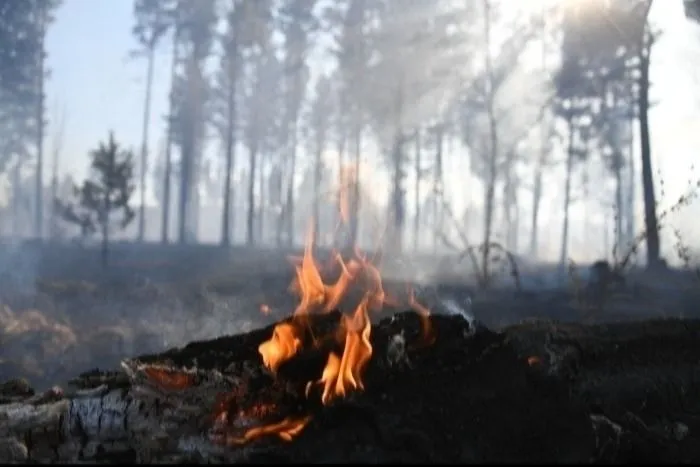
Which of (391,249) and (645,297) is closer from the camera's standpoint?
(645,297)

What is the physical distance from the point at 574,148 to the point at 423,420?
27097 millimetres

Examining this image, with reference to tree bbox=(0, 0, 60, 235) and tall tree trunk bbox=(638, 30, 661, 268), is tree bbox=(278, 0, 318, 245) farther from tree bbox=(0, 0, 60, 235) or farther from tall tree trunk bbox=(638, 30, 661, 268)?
tall tree trunk bbox=(638, 30, 661, 268)

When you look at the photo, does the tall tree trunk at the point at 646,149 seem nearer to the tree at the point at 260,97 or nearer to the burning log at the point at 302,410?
the burning log at the point at 302,410

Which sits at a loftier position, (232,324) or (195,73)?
(195,73)

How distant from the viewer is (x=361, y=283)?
15.0 meters

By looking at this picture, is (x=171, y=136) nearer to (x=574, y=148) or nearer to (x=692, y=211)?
(x=574, y=148)

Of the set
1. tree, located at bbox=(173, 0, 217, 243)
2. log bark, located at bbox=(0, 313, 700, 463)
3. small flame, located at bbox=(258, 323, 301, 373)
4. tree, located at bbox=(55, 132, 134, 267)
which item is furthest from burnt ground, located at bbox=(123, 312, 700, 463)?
tree, located at bbox=(173, 0, 217, 243)

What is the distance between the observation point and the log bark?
423 cm

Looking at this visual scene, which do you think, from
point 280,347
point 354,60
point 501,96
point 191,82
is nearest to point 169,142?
point 191,82

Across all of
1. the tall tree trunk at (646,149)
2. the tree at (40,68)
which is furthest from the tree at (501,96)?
the tree at (40,68)

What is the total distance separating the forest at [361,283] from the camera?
468 centimetres

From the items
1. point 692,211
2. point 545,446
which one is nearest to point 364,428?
point 545,446

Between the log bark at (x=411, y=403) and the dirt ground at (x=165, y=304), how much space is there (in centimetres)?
447

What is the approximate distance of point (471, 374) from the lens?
4.88m
